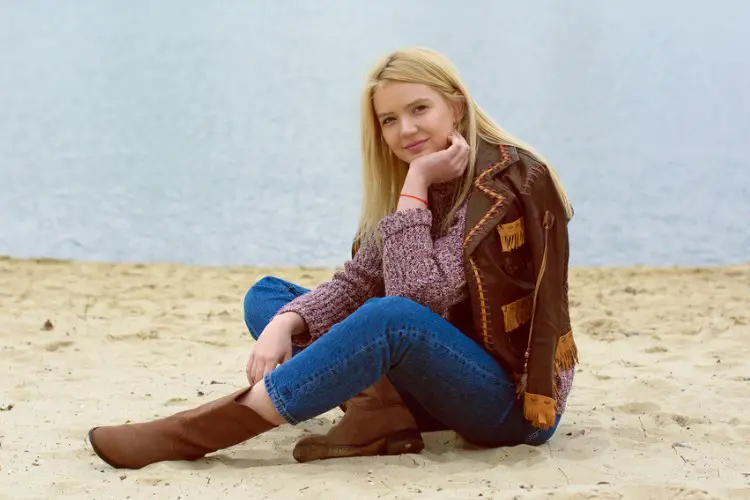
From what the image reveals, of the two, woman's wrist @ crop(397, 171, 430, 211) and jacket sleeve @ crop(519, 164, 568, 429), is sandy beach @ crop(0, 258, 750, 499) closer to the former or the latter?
jacket sleeve @ crop(519, 164, 568, 429)

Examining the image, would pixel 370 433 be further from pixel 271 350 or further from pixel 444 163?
pixel 444 163

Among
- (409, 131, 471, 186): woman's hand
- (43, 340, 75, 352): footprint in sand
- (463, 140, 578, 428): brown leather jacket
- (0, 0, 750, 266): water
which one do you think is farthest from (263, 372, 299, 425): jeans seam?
(0, 0, 750, 266): water

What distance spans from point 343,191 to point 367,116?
541 centimetres

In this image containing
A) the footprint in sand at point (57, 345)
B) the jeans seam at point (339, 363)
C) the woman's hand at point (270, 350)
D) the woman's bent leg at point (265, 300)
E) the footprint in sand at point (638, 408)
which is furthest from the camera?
the footprint in sand at point (57, 345)

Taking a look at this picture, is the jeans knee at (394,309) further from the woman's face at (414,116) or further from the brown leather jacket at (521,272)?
the woman's face at (414,116)

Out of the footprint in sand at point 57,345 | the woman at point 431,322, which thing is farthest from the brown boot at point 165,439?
the footprint in sand at point 57,345

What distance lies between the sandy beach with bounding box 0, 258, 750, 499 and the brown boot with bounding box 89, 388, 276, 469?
36 millimetres

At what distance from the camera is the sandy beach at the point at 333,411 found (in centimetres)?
166

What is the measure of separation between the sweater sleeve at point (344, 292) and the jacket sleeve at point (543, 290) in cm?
39

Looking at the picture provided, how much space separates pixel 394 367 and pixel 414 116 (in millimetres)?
532

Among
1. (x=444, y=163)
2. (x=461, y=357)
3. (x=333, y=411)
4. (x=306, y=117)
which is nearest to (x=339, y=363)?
(x=461, y=357)

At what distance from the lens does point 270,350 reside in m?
1.81

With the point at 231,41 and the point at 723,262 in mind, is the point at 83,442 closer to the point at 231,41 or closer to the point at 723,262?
the point at 723,262

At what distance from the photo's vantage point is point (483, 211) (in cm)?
174
